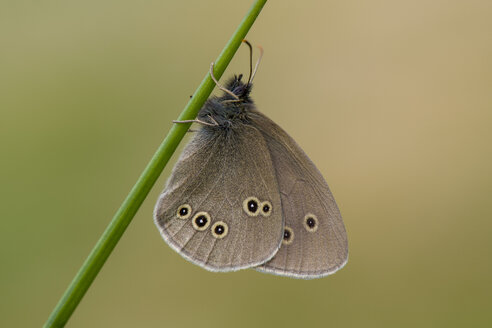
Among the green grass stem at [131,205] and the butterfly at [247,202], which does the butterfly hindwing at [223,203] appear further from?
the green grass stem at [131,205]

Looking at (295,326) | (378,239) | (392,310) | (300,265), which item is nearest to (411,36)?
(378,239)

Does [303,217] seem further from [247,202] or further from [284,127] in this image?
[284,127]

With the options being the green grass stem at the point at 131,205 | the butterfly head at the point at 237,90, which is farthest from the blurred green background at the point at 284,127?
the green grass stem at the point at 131,205

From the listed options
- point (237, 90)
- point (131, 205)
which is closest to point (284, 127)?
point (237, 90)

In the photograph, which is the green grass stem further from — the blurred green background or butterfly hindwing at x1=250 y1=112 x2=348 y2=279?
the blurred green background

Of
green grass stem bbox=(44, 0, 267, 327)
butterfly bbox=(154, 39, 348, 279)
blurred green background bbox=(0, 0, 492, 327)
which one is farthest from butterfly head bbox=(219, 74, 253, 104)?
blurred green background bbox=(0, 0, 492, 327)

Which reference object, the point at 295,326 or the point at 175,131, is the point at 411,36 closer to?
the point at 295,326
